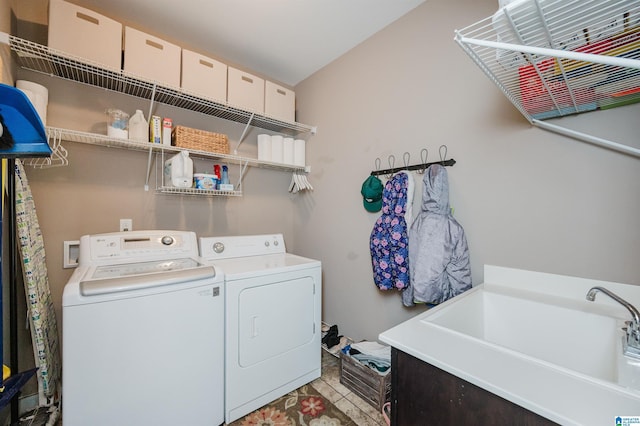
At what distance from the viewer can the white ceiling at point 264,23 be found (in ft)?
6.12

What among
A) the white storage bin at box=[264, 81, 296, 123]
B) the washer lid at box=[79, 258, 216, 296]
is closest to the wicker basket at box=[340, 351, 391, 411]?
the washer lid at box=[79, 258, 216, 296]

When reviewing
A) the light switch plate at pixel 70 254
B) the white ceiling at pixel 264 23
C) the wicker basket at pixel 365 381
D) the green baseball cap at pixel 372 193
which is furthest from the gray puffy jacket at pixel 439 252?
the light switch plate at pixel 70 254

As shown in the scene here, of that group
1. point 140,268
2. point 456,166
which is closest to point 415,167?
point 456,166

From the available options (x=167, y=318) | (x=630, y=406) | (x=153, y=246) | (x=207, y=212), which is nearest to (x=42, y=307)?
(x=153, y=246)

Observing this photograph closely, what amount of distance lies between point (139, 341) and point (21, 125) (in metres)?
1.01

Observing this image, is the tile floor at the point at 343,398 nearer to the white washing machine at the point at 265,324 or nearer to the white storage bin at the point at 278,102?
the white washing machine at the point at 265,324

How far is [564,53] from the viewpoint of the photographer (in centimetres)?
74

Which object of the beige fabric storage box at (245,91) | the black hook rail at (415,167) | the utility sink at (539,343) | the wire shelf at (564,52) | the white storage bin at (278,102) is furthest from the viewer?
the white storage bin at (278,102)

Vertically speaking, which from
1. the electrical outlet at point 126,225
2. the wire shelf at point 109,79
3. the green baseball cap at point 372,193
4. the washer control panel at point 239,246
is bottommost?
the washer control panel at point 239,246

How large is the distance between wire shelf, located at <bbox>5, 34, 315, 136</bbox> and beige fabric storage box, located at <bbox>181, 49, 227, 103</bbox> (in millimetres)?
61

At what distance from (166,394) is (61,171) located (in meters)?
1.59

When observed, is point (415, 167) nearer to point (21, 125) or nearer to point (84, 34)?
point (21, 125)

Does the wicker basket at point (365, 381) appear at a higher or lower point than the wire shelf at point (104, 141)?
lower

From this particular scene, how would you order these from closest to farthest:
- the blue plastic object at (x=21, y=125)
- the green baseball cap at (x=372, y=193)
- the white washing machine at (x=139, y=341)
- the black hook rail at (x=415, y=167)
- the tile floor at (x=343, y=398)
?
the blue plastic object at (x=21, y=125)
the white washing machine at (x=139, y=341)
the tile floor at (x=343, y=398)
the black hook rail at (x=415, y=167)
the green baseball cap at (x=372, y=193)
